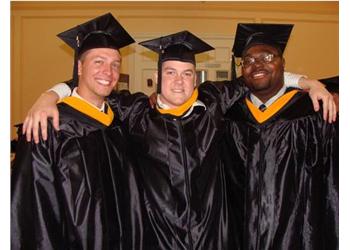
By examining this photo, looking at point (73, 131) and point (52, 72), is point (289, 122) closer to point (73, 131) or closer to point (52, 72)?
point (73, 131)

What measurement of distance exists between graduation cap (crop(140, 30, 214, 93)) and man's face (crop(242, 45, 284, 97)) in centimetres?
35

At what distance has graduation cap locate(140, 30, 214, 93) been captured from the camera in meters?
2.41

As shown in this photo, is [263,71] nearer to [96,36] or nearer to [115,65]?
[115,65]

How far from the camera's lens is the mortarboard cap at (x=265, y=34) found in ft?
8.58

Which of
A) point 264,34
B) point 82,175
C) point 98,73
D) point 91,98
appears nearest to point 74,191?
point 82,175

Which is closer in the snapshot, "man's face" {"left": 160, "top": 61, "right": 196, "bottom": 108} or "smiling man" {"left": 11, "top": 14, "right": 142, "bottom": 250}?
"smiling man" {"left": 11, "top": 14, "right": 142, "bottom": 250}

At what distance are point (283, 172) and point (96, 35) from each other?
1.59m

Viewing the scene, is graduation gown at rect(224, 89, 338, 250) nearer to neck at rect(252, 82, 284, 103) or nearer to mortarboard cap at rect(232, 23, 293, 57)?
neck at rect(252, 82, 284, 103)

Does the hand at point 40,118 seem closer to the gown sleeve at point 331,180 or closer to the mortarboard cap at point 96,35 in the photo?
the mortarboard cap at point 96,35

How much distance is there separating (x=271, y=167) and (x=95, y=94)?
4.19 ft

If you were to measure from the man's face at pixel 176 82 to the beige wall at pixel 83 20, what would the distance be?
409 cm

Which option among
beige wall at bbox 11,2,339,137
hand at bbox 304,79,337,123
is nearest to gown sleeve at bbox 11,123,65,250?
hand at bbox 304,79,337,123

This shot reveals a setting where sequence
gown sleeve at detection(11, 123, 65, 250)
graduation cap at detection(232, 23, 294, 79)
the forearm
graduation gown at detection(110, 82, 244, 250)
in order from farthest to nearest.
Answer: graduation cap at detection(232, 23, 294, 79)
the forearm
graduation gown at detection(110, 82, 244, 250)
gown sleeve at detection(11, 123, 65, 250)

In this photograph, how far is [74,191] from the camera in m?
2.05
